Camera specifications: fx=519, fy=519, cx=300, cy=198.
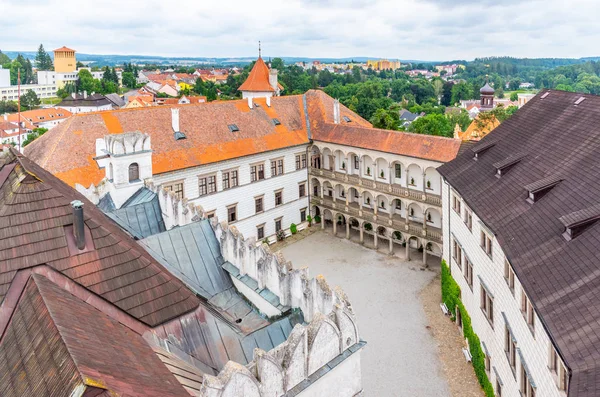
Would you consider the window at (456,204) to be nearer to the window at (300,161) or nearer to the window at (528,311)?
the window at (528,311)

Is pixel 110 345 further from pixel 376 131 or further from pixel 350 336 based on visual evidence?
pixel 376 131

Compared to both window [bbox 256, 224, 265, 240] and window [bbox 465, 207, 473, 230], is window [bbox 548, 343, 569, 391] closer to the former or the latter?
window [bbox 465, 207, 473, 230]

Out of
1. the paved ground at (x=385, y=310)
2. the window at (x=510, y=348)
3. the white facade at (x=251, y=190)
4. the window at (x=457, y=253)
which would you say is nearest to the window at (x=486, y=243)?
the window at (x=510, y=348)

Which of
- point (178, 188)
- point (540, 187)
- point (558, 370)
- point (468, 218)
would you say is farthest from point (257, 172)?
point (558, 370)

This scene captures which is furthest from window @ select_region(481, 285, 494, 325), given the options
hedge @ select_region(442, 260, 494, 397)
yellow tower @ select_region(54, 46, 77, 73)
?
yellow tower @ select_region(54, 46, 77, 73)

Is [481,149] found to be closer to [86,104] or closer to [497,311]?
[497,311]

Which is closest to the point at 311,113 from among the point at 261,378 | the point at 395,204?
the point at 395,204

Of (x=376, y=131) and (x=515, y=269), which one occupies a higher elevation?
(x=376, y=131)
